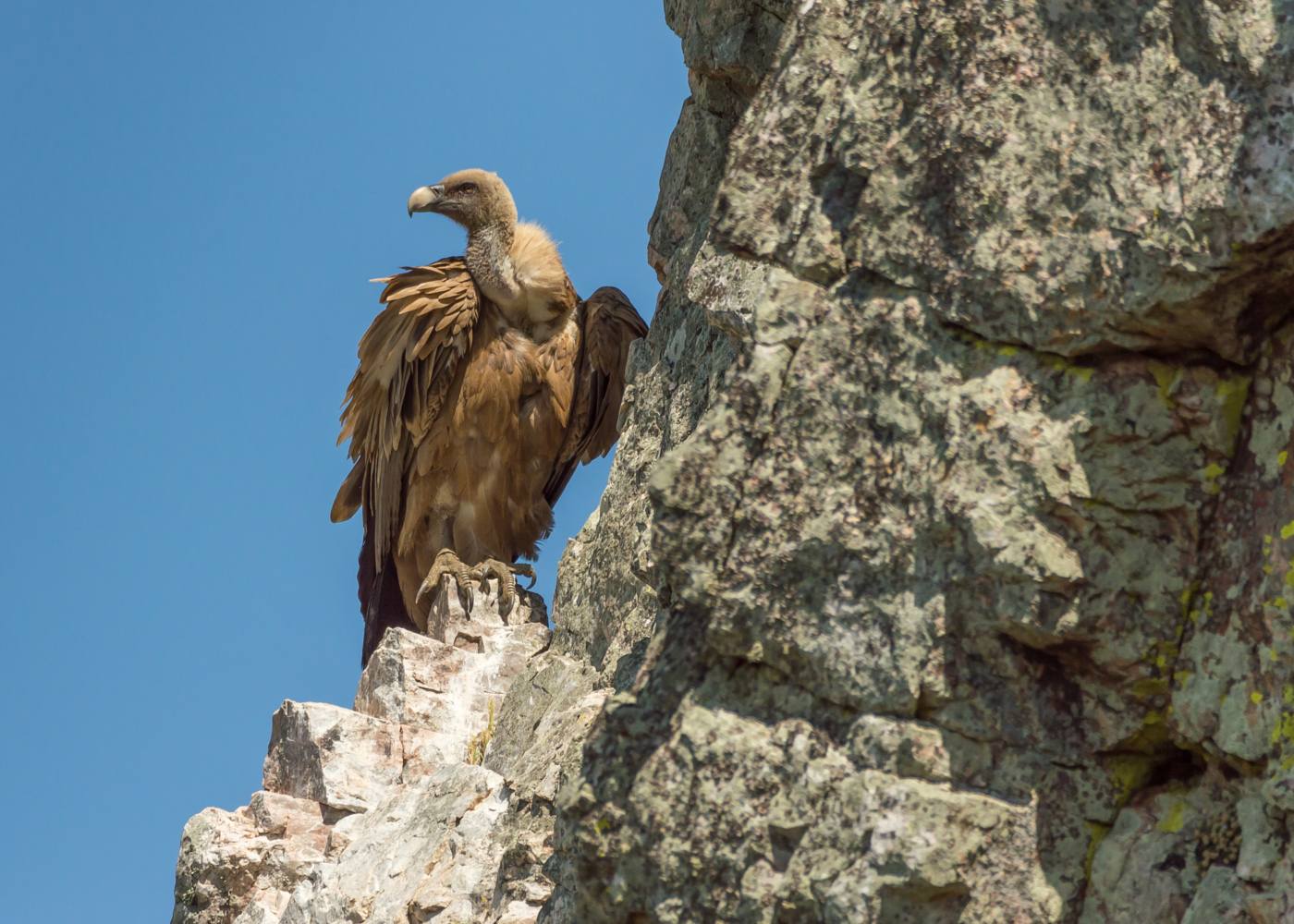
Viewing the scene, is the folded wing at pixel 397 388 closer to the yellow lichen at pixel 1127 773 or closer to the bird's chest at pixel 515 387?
the bird's chest at pixel 515 387

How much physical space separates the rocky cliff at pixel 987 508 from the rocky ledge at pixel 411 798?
1512 mm

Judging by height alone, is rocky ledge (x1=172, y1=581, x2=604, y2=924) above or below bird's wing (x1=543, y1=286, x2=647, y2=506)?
below

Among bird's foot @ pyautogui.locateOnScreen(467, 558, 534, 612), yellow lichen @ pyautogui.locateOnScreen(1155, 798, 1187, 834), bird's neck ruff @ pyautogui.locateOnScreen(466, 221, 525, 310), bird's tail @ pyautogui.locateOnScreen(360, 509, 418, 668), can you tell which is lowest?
yellow lichen @ pyautogui.locateOnScreen(1155, 798, 1187, 834)

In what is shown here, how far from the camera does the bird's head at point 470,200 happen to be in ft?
31.3

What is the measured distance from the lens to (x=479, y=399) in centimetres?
903

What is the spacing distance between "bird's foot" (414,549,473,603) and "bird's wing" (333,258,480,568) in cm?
61

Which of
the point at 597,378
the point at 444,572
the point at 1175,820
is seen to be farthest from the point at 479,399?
the point at 1175,820

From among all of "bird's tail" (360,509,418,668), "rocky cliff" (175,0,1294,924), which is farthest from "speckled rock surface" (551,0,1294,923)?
"bird's tail" (360,509,418,668)

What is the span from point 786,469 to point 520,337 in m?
5.61

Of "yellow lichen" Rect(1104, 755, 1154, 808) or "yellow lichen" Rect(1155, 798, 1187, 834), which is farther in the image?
"yellow lichen" Rect(1104, 755, 1154, 808)

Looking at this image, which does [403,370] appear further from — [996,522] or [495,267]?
[996,522]

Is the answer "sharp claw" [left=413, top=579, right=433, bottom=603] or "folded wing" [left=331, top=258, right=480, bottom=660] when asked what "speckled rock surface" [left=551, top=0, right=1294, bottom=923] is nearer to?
"sharp claw" [left=413, top=579, right=433, bottom=603]

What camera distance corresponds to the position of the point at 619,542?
19.8 feet

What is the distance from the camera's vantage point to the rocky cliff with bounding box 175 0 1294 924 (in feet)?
10.7
